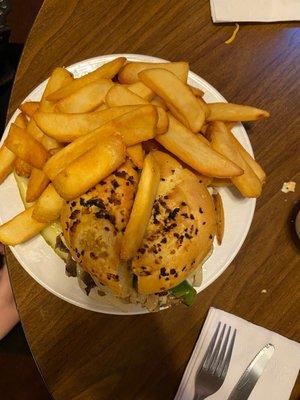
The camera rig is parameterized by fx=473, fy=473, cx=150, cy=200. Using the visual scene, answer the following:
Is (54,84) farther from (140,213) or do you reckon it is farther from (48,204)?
(140,213)

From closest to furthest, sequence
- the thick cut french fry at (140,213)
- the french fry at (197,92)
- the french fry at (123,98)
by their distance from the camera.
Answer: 1. the thick cut french fry at (140,213)
2. the french fry at (123,98)
3. the french fry at (197,92)

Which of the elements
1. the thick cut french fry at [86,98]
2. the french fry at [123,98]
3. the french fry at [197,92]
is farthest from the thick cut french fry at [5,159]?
the french fry at [197,92]

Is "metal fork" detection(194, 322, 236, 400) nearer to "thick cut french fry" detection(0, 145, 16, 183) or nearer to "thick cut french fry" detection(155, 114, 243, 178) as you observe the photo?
"thick cut french fry" detection(155, 114, 243, 178)

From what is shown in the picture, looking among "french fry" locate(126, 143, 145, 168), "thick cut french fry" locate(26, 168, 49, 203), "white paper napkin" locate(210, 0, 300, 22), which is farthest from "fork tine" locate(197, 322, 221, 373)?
"white paper napkin" locate(210, 0, 300, 22)

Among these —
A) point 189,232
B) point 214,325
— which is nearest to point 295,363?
point 214,325

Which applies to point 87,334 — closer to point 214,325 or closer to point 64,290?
point 64,290

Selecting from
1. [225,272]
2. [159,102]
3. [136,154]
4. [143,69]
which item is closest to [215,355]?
[225,272]

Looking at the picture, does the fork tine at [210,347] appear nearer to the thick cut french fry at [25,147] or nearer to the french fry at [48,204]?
the french fry at [48,204]
